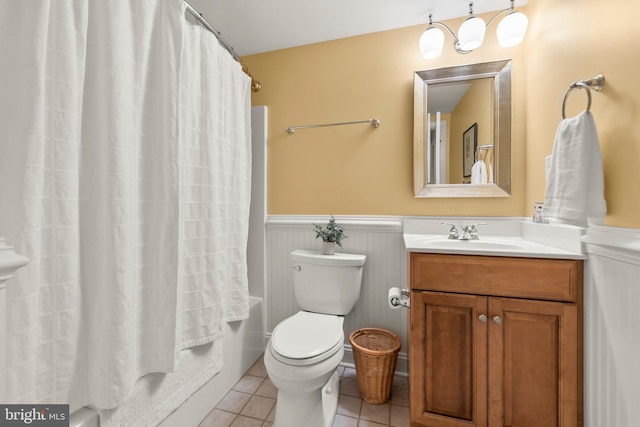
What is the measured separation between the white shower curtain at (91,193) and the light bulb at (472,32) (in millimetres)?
1460

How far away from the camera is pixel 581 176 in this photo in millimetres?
993

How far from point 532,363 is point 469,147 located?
3.84 feet

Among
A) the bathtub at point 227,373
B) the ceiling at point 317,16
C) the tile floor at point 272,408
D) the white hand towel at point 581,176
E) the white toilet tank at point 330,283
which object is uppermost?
the ceiling at point 317,16

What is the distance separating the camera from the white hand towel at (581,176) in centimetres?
98

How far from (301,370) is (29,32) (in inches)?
55.5

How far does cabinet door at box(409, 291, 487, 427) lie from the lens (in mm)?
1145

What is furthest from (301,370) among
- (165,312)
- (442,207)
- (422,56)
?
(422,56)

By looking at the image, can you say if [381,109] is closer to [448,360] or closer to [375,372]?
[448,360]

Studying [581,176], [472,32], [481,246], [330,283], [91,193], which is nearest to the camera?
[91,193]

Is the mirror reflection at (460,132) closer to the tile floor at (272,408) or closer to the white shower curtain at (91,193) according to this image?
the tile floor at (272,408)

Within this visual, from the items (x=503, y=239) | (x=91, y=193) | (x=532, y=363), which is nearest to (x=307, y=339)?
(x=532, y=363)

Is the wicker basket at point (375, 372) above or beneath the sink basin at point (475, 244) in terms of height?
beneath

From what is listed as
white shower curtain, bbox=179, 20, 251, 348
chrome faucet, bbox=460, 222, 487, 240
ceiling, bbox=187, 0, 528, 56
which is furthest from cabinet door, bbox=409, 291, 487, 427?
ceiling, bbox=187, 0, 528, 56

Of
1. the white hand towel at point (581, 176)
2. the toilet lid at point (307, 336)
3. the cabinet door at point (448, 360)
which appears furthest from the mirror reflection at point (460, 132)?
the toilet lid at point (307, 336)
